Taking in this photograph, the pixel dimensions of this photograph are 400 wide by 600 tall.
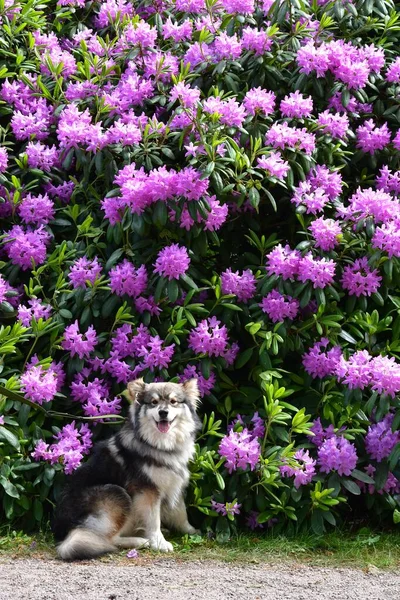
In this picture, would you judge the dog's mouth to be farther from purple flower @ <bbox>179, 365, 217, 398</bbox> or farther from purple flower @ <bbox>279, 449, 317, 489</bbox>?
purple flower @ <bbox>279, 449, 317, 489</bbox>

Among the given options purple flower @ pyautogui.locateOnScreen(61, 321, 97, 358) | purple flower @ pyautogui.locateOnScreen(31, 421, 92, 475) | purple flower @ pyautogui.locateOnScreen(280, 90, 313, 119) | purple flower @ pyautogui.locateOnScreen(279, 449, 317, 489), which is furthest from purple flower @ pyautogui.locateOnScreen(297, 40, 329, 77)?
purple flower @ pyautogui.locateOnScreen(31, 421, 92, 475)

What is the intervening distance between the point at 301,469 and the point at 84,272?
183 cm

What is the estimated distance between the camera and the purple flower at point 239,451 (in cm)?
567

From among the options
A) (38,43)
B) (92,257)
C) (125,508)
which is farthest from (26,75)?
(125,508)

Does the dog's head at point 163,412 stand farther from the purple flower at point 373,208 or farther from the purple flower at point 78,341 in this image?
the purple flower at point 373,208

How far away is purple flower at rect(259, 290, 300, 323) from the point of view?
19.7 feet

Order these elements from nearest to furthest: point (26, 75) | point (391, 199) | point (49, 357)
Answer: point (49, 357) → point (391, 199) → point (26, 75)

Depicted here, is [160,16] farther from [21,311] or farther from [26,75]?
[21,311]

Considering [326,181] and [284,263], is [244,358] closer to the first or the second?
[284,263]

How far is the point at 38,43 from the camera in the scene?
24.5 feet

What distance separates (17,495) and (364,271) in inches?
99.1

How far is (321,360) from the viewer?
19.8ft

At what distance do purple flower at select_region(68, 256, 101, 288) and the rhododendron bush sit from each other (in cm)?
2

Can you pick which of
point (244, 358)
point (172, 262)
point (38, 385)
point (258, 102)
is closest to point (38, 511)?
point (38, 385)
